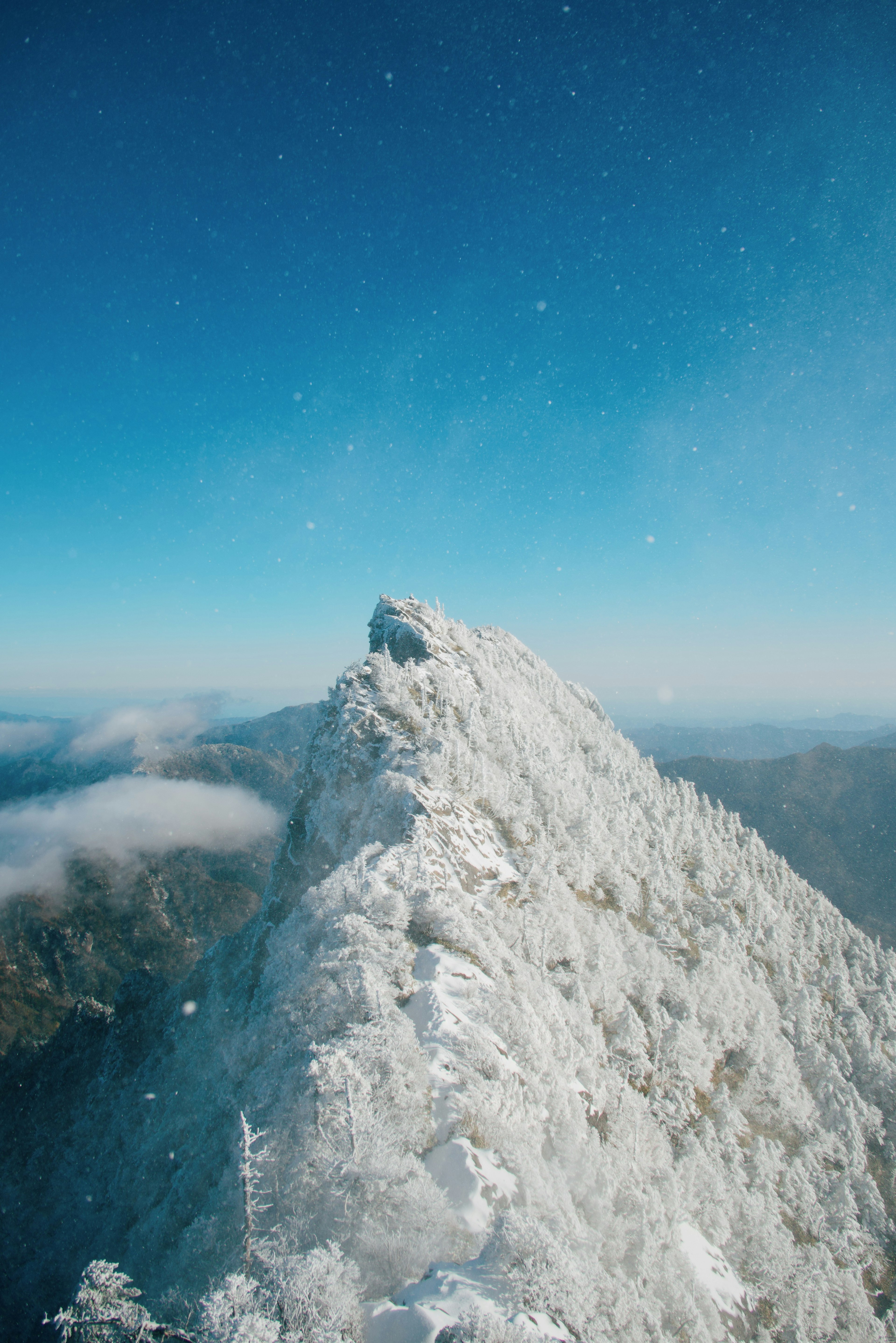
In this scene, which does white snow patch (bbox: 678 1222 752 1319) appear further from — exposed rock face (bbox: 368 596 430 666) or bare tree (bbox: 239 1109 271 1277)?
exposed rock face (bbox: 368 596 430 666)

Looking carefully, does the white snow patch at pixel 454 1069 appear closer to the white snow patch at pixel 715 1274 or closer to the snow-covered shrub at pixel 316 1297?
the snow-covered shrub at pixel 316 1297

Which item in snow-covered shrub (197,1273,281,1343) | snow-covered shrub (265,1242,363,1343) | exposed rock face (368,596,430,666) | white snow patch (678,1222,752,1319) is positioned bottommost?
white snow patch (678,1222,752,1319)

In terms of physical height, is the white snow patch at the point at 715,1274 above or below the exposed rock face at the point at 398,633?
below

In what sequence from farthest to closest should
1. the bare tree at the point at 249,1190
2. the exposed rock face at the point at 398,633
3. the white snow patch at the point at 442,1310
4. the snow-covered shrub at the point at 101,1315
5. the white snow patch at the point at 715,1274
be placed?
1. the exposed rock face at the point at 398,633
2. the white snow patch at the point at 715,1274
3. the bare tree at the point at 249,1190
4. the snow-covered shrub at the point at 101,1315
5. the white snow patch at the point at 442,1310

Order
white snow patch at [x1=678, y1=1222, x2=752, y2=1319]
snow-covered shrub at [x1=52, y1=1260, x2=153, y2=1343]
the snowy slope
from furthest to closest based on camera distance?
1. white snow patch at [x1=678, y1=1222, x2=752, y2=1319]
2. the snowy slope
3. snow-covered shrub at [x1=52, y1=1260, x2=153, y2=1343]

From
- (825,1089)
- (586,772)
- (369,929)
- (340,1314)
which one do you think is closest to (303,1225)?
(340,1314)

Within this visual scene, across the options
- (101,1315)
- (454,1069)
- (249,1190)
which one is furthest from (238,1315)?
(454,1069)

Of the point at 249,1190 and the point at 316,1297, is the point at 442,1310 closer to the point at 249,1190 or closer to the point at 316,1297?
the point at 316,1297

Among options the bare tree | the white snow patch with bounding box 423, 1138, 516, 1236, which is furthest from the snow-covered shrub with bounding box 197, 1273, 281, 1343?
the white snow patch with bounding box 423, 1138, 516, 1236

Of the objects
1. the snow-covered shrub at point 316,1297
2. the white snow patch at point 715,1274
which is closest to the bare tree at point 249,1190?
the snow-covered shrub at point 316,1297
